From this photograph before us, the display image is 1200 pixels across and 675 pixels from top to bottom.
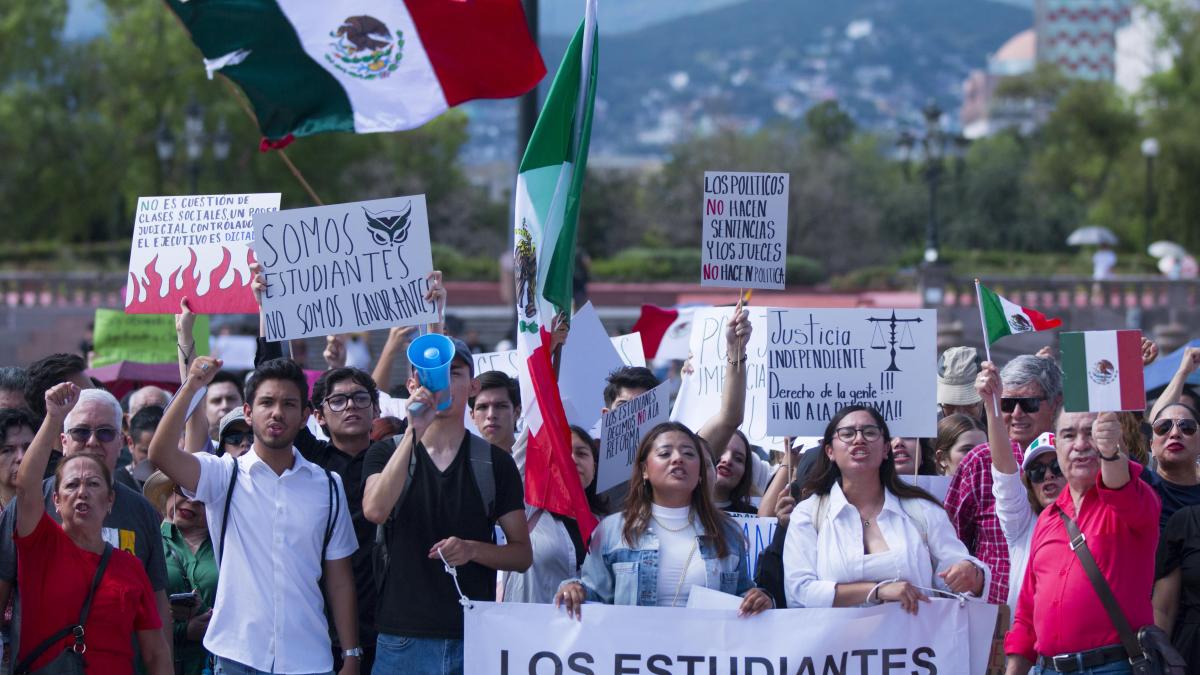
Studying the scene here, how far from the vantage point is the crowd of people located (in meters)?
5.16

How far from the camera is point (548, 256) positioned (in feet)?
21.1

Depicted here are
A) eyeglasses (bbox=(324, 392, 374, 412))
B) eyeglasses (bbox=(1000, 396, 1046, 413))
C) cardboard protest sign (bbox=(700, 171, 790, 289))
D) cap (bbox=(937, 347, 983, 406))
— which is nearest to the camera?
eyeglasses (bbox=(324, 392, 374, 412))

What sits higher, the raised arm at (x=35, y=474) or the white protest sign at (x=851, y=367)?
the white protest sign at (x=851, y=367)

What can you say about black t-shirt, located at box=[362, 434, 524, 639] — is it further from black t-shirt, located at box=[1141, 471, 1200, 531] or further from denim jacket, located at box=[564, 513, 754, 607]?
black t-shirt, located at box=[1141, 471, 1200, 531]

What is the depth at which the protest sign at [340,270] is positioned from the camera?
6445 millimetres

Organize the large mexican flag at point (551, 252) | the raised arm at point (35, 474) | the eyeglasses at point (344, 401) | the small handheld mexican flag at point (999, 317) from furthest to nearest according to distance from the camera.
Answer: the small handheld mexican flag at point (999, 317)
the eyeglasses at point (344, 401)
the large mexican flag at point (551, 252)
the raised arm at point (35, 474)

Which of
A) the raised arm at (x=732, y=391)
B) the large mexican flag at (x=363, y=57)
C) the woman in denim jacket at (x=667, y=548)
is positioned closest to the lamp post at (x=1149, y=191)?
the large mexican flag at (x=363, y=57)

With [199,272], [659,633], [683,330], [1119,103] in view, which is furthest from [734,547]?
[1119,103]

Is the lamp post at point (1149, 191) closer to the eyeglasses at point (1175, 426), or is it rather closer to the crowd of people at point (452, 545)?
the eyeglasses at point (1175, 426)

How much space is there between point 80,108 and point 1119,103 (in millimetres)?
31849

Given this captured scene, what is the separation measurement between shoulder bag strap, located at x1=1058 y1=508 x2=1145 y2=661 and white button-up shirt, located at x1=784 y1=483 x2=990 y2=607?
324 millimetres

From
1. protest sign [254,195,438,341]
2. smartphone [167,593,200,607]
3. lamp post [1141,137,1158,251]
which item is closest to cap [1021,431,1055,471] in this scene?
protest sign [254,195,438,341]

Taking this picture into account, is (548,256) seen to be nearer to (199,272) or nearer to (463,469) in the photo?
(463,469)

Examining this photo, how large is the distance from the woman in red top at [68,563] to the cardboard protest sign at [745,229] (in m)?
3.08
